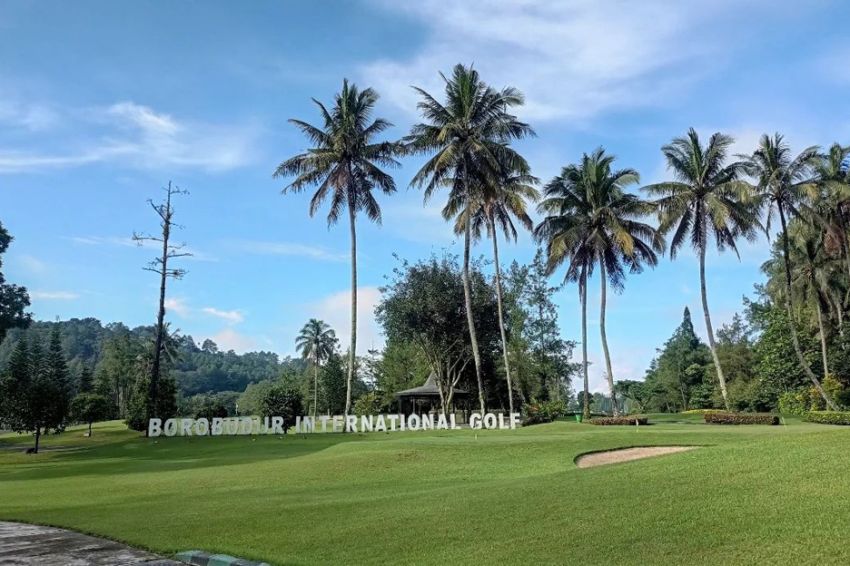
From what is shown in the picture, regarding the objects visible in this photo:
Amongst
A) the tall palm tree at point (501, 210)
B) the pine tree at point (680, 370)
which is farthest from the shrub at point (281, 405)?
the pine tree at point (680, 370)

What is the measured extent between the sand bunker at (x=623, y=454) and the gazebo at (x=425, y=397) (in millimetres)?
31986

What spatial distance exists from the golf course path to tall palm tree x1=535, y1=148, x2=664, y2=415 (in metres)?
35.3

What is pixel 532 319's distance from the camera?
62.6 metres

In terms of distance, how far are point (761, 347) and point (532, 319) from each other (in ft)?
71.6

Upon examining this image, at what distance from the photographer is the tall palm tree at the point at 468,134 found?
39000mm

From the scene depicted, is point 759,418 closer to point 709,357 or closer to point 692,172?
point 692,172

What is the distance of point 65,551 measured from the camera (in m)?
9.63

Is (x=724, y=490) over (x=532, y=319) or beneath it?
beneath

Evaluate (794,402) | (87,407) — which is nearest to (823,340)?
(794,402)

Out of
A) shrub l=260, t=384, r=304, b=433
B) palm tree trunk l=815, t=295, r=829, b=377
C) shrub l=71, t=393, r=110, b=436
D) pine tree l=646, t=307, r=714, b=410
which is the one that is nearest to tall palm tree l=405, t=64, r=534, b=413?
shrub l=260, t=384, r=304, b=433

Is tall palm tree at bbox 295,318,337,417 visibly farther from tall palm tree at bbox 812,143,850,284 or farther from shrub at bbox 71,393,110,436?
tall palm tree at bbox 812,143,850,284

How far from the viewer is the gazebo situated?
53.5 metres

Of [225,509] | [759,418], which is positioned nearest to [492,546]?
[225,509]

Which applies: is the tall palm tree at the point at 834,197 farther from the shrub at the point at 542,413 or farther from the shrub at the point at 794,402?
the shrub at the point at 542,413
